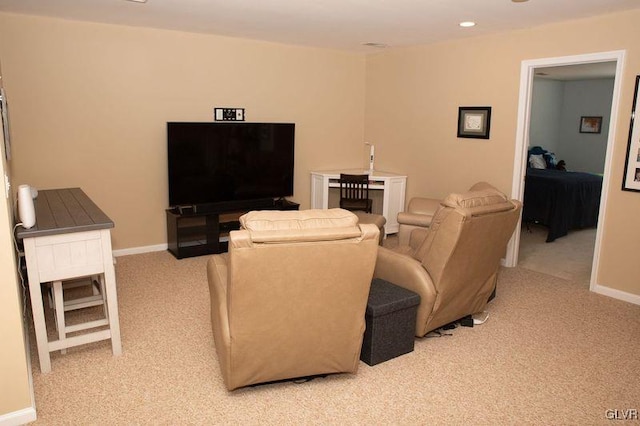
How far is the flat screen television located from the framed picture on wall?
363cm

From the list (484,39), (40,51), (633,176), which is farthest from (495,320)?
(40,51)

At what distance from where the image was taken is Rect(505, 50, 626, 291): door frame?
166 inches

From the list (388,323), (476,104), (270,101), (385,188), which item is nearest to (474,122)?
(476,104)

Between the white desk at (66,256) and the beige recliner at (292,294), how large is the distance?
80 cm

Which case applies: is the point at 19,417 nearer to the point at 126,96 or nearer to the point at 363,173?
the point at 126,96

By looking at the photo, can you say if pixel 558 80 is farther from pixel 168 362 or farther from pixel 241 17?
pixel 168 362

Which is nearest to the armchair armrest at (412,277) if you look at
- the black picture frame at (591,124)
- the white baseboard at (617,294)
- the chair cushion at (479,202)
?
the chair cushion at (479,202)

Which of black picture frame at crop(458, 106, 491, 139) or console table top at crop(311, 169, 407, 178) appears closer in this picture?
black picture frame at crop(458, 106, 491, 139)

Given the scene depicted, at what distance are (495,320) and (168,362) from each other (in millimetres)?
2490

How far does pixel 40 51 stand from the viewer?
4633 mm

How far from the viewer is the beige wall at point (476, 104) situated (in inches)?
167

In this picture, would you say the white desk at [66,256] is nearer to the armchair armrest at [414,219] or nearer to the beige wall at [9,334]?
the beige wall at [9,334]

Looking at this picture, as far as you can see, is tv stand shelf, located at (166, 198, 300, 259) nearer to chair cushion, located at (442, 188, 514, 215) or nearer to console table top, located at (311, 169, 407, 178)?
console table top, located at (311, 169, 407, 178)

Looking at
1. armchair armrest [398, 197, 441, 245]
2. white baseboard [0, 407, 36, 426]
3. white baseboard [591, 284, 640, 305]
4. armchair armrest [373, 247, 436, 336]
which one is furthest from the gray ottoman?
white baseboard [591, 284, 640, 305]
